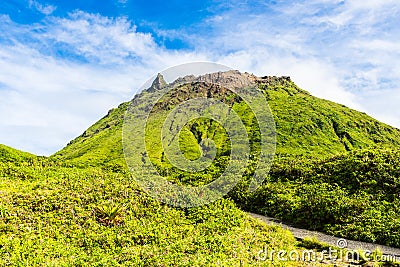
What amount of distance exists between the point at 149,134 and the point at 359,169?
7890 cm

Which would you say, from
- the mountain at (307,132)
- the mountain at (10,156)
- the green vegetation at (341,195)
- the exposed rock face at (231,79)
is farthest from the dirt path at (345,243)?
the exposed rock face at (231,79)

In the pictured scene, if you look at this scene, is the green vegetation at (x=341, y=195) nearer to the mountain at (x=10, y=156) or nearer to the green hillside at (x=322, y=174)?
the green hillside at (x=322, y=174)

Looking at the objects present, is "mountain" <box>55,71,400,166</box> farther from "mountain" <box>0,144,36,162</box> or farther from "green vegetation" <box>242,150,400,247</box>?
"mountain" <box>0,144,36,162</box>

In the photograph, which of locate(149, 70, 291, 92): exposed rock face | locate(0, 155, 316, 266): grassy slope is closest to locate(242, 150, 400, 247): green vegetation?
locate(0, 155, 316, 266): grassy slope

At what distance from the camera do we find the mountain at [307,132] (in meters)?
88.6

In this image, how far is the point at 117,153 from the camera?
327ft

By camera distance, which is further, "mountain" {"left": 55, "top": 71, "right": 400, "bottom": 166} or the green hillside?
"mountain" {"left": 55, "top": 71, "right": 400, "bottom": 166}

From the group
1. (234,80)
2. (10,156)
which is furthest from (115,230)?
(234,80)

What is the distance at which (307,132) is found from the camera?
311 ft

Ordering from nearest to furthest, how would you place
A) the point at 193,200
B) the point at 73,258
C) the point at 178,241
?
the point at 73,258
the point at 178,241
the point at 193,200

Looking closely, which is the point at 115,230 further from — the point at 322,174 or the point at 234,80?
the point at 234,80

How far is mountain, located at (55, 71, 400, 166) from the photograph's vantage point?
88.6 metres

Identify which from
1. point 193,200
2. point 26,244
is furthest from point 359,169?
point 26,244

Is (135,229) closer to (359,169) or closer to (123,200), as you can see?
(123,200)
